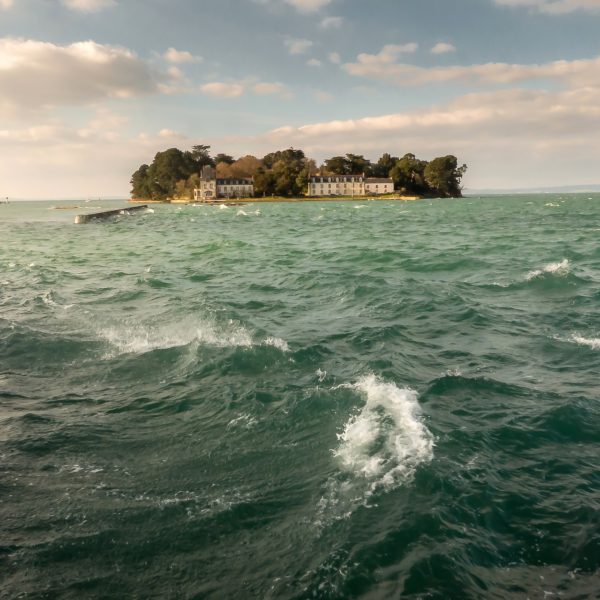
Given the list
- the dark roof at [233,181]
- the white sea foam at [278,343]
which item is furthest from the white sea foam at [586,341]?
the dark roof at [233,181]

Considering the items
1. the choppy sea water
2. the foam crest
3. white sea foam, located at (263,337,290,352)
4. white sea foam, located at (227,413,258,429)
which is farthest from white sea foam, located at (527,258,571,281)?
white sea foam, located at (227,413,258,429)

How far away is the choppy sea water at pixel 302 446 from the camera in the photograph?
634 centimetres

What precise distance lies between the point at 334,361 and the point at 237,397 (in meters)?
3.27

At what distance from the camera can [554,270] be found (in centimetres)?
2527

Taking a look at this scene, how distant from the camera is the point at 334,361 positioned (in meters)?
13.6

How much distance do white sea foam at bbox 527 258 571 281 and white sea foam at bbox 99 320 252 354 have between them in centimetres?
1595

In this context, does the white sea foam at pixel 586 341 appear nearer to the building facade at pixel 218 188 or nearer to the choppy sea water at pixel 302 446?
the choppy sea water at pixel 302 446

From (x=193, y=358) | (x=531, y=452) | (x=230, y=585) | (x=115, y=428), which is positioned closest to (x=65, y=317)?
(x=193, y=358)

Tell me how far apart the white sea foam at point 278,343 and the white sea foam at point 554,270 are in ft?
49.2

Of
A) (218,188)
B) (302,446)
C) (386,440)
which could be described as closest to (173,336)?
(302,446)

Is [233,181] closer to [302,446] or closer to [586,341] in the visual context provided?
[586,341]

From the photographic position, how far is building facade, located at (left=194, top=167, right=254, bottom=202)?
188m

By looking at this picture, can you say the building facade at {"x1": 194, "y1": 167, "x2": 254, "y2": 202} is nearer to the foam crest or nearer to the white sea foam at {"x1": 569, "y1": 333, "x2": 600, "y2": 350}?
the white sea foam at {"x1": 569, "y1": 333, "x2": 600, "y2": 350}

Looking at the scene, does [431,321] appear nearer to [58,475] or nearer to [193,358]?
[193,358]
